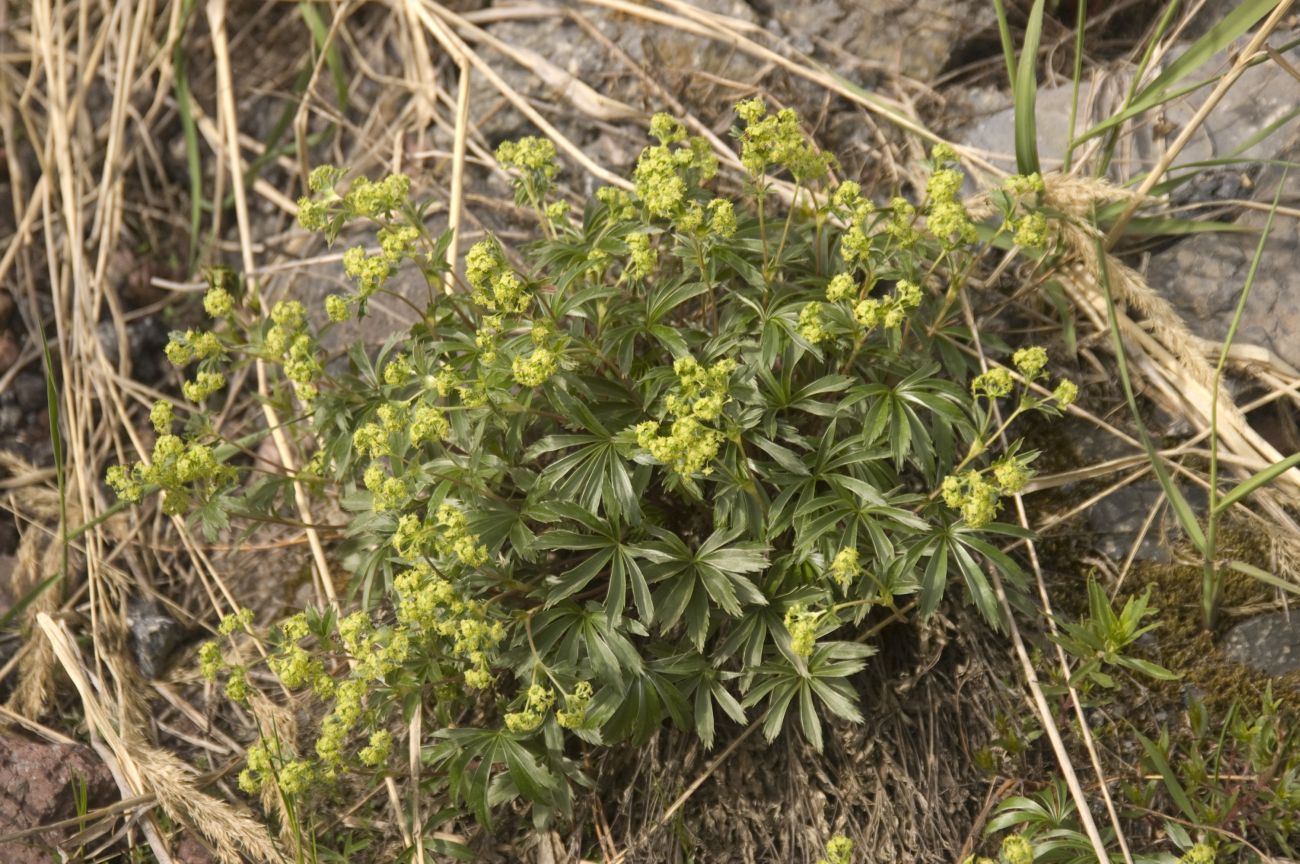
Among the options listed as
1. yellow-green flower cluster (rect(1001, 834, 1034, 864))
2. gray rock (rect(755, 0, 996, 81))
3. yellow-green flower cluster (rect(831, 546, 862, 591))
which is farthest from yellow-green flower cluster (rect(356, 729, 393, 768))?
gray rock (rect(755, 0, 996, 81))

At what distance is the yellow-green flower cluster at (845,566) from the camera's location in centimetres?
281

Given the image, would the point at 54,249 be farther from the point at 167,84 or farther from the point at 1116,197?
the point at 1116,197

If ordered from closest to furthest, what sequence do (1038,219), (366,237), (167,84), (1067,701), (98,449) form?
(1038,219)
(1067,701)
(98,449)
(366,237)
(167,84)

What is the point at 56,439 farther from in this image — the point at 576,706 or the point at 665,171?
the point at 665,171

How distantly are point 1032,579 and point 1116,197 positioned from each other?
4.38ft

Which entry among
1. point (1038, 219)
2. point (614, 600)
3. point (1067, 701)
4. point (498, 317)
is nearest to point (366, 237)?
point (498, 317)

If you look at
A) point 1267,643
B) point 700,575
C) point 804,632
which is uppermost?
point 804,632

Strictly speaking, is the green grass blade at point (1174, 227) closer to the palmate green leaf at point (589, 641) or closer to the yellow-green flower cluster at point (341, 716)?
the palmate green leaf at point (589, 641)

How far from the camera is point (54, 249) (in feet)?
16.8

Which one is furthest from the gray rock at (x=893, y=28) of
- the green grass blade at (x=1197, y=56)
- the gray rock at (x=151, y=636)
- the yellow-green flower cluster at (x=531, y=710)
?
the gray rock at (x=151, y=636)

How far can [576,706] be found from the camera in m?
2.97

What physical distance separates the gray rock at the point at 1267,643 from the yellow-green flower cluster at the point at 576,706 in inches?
78.6

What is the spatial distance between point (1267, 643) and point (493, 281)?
8.49ft

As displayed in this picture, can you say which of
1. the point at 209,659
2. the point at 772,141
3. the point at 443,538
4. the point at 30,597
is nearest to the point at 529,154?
the point at 772,141
